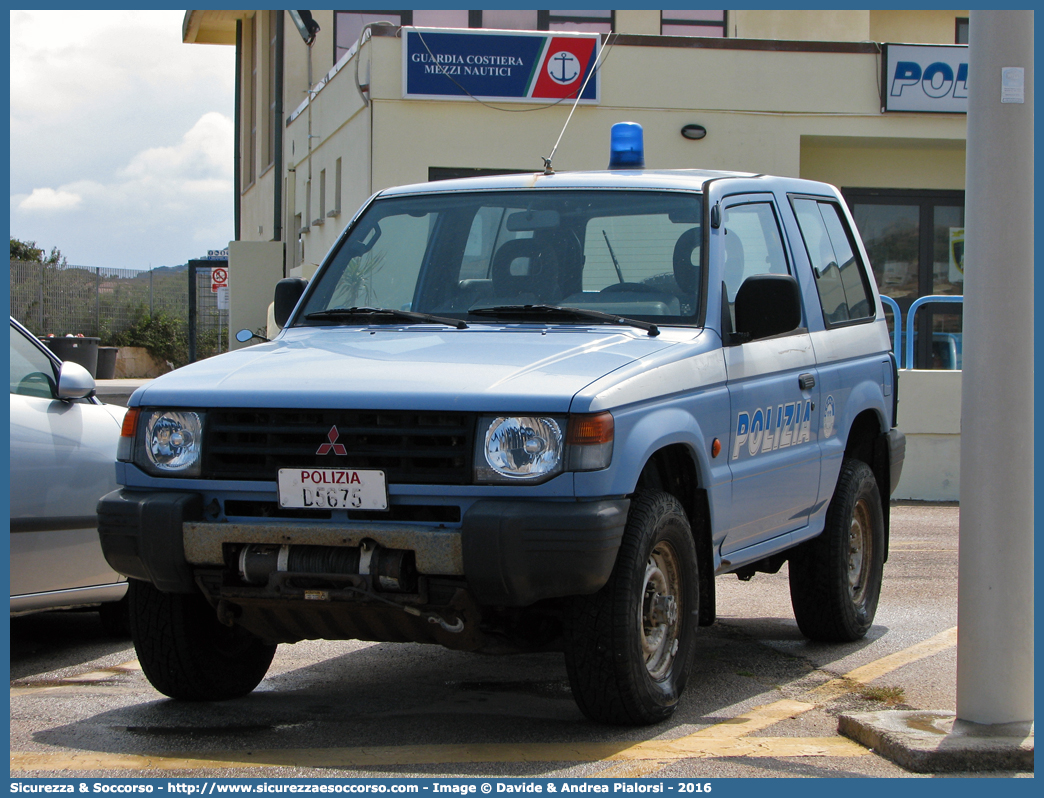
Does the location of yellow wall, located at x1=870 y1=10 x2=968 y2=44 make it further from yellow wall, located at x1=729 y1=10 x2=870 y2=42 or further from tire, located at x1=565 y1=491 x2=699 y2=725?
tire, located at x1=565 y1=491 x2=699 y2=725

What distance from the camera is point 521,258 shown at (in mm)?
5691

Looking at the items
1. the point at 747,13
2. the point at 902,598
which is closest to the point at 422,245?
the point at 902,598

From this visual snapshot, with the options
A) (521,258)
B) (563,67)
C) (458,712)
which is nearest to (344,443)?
(458,712)

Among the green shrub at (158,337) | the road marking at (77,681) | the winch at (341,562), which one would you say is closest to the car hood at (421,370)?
the winch at (341,562)

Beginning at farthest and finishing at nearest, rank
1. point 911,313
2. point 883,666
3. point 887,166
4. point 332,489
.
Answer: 1. point 887,166
2. point 911,313
3. point 883,666
4. point 332,489

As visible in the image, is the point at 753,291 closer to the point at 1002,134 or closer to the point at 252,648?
the point at 1002,134

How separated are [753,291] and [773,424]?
71 cm

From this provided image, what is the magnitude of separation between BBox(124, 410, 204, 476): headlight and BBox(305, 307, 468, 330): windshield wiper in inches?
41.4

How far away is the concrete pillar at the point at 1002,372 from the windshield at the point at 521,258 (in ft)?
4.10

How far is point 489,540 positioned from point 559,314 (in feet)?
4.40

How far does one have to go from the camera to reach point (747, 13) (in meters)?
23.4

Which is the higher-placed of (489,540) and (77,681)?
(489,540)

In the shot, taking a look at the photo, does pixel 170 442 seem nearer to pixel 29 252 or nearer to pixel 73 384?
pixel 73 384

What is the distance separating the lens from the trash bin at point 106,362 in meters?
29.9
